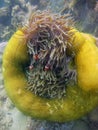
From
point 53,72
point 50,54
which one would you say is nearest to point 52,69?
point 53,72

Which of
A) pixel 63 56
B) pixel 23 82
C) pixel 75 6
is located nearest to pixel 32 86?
pixel 23 82

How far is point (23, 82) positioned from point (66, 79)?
0.62 metres

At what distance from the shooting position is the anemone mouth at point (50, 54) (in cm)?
289

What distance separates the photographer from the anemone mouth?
9.50 feet

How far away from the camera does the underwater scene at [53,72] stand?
2889 millimetres

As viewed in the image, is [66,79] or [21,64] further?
[21,64]

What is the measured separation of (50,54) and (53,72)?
0.94 ft

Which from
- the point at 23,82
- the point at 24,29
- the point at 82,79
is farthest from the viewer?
the point at 23,82

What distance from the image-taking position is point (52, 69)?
3049mm

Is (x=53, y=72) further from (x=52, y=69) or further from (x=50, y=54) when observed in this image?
(x=50, y=54)

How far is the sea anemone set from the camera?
9.46ft

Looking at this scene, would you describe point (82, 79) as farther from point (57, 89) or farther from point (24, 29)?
point (24, 29)

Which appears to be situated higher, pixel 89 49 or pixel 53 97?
pixel 89 49

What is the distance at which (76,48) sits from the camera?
118 inches
